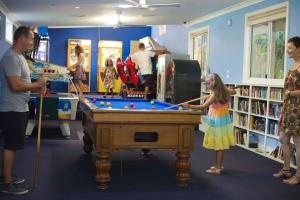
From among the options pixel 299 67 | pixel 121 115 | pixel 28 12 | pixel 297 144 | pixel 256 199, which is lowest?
pixel 256 199

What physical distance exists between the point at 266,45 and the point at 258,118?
4.22 ft

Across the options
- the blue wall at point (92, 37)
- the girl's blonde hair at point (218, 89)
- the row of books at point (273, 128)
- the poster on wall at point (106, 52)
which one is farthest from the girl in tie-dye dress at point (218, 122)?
the blue wall at point (92, 37)

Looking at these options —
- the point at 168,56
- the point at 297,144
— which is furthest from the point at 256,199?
the point at 168,56

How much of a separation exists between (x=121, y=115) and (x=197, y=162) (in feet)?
6.37

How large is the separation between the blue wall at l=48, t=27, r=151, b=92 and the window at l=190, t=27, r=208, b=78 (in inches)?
210

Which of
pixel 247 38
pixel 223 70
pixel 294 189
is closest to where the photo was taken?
pixel 294 189

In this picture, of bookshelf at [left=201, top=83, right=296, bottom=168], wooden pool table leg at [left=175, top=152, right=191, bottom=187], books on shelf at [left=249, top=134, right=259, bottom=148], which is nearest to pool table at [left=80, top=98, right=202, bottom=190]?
wooden pool table leg at [left=175, top=152, right=191, bottom=187]

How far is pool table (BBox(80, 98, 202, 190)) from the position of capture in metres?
3.89

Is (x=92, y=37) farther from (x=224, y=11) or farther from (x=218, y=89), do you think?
(x=218, y=89)

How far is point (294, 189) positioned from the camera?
4195 millimetres

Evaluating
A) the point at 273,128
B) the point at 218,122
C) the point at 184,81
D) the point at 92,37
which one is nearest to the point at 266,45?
the point at 273,128

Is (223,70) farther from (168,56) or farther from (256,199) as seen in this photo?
(256,199)

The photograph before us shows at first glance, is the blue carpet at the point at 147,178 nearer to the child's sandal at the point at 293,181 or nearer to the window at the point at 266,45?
the child's sandal at the point at 293,181

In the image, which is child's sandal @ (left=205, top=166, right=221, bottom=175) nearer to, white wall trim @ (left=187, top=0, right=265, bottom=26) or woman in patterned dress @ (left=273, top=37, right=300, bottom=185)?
woman in patterned dress @ (left=273, top=37, right=300, bottom=185)
